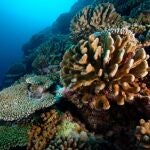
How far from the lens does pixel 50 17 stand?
4200 inches

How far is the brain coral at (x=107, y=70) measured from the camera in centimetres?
371

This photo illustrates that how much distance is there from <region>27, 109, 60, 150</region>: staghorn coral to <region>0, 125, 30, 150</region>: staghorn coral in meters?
0.13

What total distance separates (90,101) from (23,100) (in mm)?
1410

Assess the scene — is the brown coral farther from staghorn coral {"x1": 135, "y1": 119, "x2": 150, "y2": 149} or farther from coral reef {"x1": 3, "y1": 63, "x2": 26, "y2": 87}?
coral reef {"x1": 3, "y1": 63, "x2": 26, "y2": 87}

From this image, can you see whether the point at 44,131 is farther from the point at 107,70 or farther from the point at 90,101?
the point at 107,70

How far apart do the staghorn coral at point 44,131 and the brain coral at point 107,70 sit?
0.81 metres

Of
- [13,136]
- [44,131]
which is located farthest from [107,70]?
[13,136]

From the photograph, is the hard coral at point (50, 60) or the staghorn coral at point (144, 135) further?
the hard coral at point (50, 60)

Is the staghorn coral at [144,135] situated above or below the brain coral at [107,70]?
below

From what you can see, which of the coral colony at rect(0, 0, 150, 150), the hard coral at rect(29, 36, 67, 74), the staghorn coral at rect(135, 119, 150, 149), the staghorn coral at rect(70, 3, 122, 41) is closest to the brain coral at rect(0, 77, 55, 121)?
the coral colony at rect(0, 0, 150, 150)

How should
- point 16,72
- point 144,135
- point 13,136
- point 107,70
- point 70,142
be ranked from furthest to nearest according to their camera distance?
1. point 16,72
2. point 13,136
3. point 70,142
4. point 107,70
5. point 144,135

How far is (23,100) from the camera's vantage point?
4914 mm

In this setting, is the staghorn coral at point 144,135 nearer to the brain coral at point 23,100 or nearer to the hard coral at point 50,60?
the brain coral at point 23,100

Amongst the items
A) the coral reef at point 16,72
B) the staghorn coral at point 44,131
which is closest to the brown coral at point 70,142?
the staghorn coral at point 44,131
